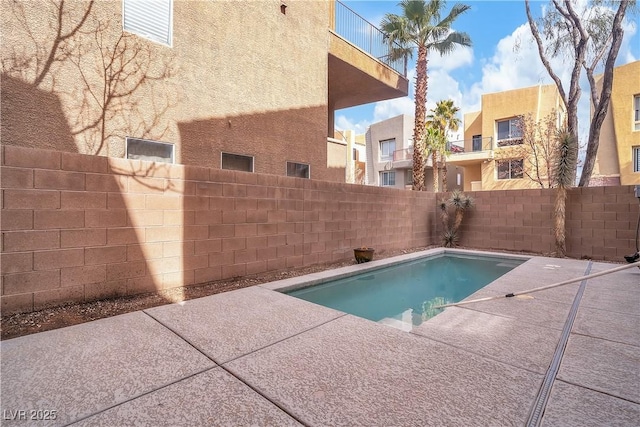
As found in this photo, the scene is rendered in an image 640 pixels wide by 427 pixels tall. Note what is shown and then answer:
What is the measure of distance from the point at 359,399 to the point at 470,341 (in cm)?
144

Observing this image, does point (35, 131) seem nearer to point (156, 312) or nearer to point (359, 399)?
point (156, 312)

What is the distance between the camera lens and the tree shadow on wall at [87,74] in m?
4.55

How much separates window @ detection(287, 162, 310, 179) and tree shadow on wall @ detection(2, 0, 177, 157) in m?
3.25

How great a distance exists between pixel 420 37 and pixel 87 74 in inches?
526

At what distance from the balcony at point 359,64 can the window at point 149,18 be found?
4851mm

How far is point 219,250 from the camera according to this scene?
196 inches

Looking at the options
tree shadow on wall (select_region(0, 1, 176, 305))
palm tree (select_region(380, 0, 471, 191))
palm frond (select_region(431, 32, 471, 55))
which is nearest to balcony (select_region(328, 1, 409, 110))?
palm tree (select_region(380, 0, 471, 191))

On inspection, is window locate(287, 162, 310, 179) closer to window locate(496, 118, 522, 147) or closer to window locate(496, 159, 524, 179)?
window locate(496, 159, 524, 179)

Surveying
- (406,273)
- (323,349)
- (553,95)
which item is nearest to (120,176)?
(323,349)

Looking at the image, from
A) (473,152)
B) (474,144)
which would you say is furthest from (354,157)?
(473,152)

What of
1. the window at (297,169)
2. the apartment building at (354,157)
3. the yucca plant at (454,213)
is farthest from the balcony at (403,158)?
the window at (297,169)

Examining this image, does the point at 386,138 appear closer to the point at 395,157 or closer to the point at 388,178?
the point at 395,157

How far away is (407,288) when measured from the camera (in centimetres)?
628

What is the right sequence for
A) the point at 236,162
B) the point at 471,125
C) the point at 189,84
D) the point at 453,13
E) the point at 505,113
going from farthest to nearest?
the point at 471,125
the point at 505,113
the point at 453,13
the point at 236,162
the point at 189,84
